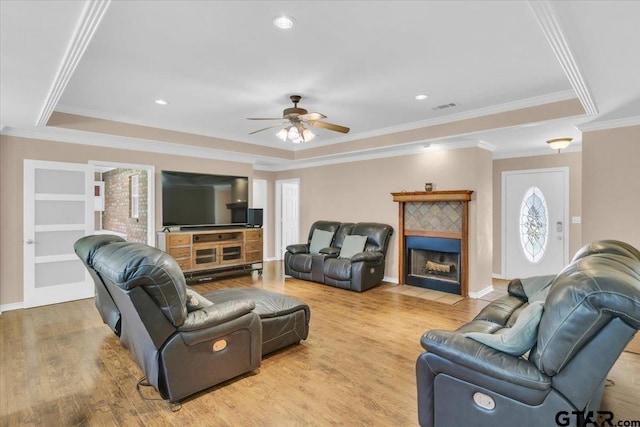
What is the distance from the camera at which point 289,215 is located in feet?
28.3

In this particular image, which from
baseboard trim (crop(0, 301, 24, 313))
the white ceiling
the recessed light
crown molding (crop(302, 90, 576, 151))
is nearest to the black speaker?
crown molding (crop(302, 90, 576, 151))

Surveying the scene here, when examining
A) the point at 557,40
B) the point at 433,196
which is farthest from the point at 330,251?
the point at 557,40

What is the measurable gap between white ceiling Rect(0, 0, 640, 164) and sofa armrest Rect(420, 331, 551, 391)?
1.86 m

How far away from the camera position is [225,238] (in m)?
6.31

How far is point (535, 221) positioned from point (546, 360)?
5.30m

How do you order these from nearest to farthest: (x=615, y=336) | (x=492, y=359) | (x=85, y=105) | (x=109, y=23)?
(x=615, y=336)
(x=492, y=359)
(x=109, y=23)
(x=85, y=105)

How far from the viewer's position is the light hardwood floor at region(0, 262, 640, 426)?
2.16 m

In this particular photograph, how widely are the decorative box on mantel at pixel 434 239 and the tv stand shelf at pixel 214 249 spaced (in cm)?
291

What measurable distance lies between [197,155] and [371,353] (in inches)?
191

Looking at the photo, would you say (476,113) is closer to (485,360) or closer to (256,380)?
(485,360)

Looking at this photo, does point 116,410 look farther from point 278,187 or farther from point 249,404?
point 278,187

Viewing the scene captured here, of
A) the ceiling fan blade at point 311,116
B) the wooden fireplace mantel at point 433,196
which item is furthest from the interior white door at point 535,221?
the ceiling fan blade at point 311,116

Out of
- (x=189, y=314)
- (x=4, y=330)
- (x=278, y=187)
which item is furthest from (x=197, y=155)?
(x=189, y=314)

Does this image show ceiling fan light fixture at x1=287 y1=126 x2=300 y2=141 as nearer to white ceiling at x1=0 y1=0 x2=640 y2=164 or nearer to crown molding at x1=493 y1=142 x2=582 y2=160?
white ceiling at x1=0 y1=0 x2=640 y2=164
